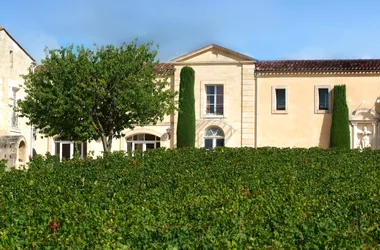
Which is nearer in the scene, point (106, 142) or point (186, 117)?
point (106, 142)

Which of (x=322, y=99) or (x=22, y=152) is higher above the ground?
(x=322, y=99)

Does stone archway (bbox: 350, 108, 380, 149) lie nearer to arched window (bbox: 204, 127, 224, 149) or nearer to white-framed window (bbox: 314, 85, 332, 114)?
white-framed window (bbox: 314, 85, 332, 114)

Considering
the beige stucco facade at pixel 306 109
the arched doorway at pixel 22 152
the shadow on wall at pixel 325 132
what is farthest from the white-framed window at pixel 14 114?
the shadow on wall at pixel 325 132

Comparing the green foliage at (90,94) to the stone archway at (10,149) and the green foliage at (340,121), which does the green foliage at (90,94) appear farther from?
the green foliage at (340,121)

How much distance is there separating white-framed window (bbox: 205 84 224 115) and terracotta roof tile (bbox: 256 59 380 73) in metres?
2.31

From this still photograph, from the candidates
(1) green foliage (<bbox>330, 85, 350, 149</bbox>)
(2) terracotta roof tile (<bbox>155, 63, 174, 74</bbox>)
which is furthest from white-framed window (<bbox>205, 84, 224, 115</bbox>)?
(1) green foliage (<bbox>330, 85, 350, 149</bbox>)

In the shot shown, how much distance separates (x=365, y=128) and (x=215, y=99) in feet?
25.3

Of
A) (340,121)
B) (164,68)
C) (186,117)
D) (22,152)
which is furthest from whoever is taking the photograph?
(164,68)

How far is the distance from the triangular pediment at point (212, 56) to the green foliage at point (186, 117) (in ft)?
4.45

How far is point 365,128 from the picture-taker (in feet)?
108

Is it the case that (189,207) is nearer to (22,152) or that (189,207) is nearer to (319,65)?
(22,152)

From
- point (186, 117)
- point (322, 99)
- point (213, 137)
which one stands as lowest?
point (213, 137)

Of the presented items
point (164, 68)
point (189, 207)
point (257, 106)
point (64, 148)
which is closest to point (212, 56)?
point (164, 68)

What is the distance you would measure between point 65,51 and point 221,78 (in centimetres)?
1013
